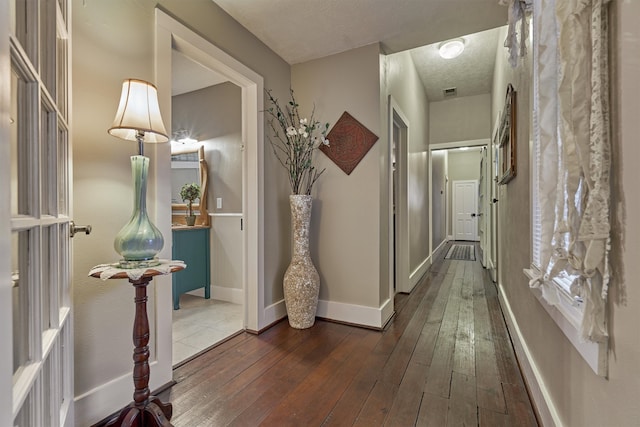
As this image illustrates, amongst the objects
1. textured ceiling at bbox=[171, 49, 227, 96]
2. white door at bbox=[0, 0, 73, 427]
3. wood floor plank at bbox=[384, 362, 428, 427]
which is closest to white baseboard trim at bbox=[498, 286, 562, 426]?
wood floor plank at bbox=[384, 362, 428, 427]

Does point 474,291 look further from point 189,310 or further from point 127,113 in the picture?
point 127,113

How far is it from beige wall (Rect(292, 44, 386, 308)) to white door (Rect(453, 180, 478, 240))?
790 cm

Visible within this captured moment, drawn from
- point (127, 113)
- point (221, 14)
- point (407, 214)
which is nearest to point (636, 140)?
point (127, 113)

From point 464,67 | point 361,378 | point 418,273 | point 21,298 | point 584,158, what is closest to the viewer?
point 21,298

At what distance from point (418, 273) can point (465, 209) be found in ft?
20.9

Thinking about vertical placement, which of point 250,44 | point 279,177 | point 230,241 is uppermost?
point 250,44

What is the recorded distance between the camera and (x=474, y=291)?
3539 millimetres

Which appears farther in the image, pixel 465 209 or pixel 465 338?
pixel 465 209

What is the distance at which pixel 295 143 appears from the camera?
2.58m

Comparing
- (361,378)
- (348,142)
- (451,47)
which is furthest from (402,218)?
(361,378)

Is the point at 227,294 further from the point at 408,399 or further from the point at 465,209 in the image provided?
the point at 465,209

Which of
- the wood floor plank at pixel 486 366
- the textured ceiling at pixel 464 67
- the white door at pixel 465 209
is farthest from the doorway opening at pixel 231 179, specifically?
the white door at pixel 465 209

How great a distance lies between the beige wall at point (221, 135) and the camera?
124 inches

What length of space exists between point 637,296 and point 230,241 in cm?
312
